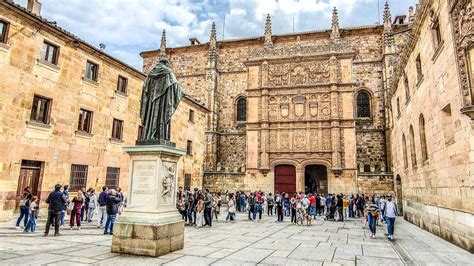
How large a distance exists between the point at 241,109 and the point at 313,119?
32.4 feet

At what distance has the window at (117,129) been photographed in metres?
16.4

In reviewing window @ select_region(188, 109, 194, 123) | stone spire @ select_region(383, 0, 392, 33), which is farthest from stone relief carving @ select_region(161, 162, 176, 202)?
stone spire @ select_region(383, 0, 392, 33)

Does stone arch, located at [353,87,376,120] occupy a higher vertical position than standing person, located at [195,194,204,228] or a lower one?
higher

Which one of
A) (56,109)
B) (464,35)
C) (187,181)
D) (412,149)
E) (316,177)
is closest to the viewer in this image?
(464,35)

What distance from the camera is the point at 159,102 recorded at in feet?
23.2

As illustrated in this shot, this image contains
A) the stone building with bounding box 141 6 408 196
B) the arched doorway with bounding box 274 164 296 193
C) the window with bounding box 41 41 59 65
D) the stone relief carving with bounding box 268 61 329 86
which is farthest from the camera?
the stone relief carving with bounding box 268 61 329 86

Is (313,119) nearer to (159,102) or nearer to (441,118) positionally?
(441,118)

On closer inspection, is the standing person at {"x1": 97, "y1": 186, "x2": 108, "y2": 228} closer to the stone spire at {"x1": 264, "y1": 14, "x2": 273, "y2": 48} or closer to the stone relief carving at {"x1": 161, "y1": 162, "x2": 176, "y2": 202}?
the stone relief carving at {"x1": 161, "y1": 162, "x2": 176, "y2": 202}

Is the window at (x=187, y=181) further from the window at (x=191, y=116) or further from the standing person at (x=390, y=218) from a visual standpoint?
the standing person at (x=390, y=218)

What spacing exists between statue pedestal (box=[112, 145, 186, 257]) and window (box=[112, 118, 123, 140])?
35.5ft

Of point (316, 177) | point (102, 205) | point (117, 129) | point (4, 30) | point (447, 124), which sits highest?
point (4, 30)

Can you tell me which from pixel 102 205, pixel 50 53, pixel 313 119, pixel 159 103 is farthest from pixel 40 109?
pixel 313 119

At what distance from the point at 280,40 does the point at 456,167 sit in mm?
25595

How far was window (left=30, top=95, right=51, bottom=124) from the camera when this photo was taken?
40.9 ft
